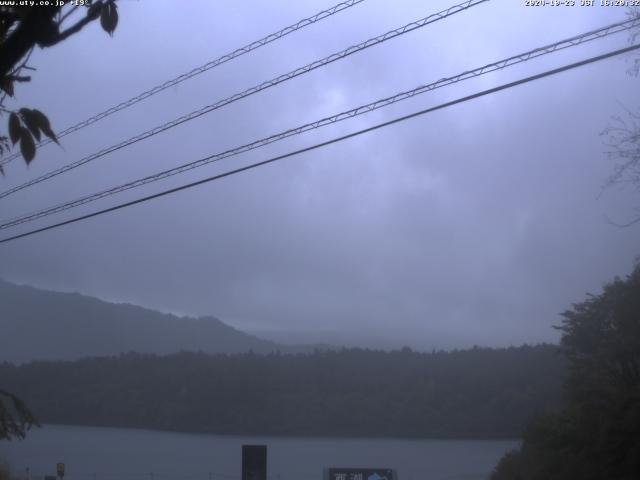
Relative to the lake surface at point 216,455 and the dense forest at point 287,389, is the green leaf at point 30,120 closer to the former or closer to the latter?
the lake surface at point 216,455

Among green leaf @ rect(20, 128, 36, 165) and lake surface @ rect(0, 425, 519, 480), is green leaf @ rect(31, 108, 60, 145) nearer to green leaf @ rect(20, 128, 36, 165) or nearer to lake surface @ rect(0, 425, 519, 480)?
green leaf @ rect(20, 128, 36, 165)

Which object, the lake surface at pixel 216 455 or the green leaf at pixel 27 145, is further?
the lake surface at pixel 216 455

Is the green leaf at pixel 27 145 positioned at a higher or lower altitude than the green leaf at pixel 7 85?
lower

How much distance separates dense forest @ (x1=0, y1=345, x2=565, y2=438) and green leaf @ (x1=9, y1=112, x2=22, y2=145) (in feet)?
107

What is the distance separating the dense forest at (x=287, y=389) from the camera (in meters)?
37.0

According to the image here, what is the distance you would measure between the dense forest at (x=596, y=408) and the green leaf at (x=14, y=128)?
14583mm

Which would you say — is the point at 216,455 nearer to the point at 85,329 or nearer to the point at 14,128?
the point at 85,329

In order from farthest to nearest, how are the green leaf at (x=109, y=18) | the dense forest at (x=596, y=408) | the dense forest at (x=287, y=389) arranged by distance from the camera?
1. the dense forest at (x=287, y=389)
2. the dense forest at (x=596, y=408)
3. the green leaf at (x=109, y=18)

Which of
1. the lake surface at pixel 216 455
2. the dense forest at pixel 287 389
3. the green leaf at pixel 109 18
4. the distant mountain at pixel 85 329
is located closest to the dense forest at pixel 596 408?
the lake surface at pixel 216 455

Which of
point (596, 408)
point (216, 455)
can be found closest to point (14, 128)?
point (596, 408)

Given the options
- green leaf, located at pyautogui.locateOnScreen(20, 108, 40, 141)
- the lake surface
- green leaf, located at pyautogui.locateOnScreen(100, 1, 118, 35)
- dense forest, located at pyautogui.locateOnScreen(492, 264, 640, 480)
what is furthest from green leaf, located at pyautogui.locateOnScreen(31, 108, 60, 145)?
the lake surface

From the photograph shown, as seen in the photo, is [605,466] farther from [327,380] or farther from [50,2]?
[327,380]

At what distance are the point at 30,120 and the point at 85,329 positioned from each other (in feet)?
197

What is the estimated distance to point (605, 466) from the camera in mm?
16578
